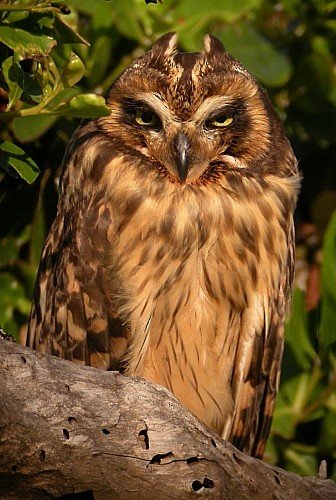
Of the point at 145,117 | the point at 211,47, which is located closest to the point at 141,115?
the point at 145,117

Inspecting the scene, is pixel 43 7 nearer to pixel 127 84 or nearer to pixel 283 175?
pixel 127 84

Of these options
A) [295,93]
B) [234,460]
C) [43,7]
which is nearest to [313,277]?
[295,93]

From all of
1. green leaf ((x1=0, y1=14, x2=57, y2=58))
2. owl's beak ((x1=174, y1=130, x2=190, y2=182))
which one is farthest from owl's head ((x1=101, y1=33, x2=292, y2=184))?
green leaf ((x1=0, y1=14, x2=57, y2=58))

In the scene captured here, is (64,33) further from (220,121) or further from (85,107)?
(220,121)

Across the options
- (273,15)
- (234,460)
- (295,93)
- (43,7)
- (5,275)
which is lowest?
(234,460)

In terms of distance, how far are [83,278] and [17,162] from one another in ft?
3.33

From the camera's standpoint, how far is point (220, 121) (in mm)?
3139

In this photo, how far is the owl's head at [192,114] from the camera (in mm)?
3027

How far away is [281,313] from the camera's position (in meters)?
3.51

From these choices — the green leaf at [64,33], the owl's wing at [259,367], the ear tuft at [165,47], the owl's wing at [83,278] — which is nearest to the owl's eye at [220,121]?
the ear tuft at [165,47]

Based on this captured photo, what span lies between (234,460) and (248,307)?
0.97 meters

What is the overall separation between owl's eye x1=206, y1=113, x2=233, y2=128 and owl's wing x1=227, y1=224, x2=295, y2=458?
508 millimetres

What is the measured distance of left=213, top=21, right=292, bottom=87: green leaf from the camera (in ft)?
12.5

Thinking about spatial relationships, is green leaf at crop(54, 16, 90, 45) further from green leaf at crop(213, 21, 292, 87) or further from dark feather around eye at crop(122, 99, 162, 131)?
green leaf at crop(213, 21, 292, 87)
